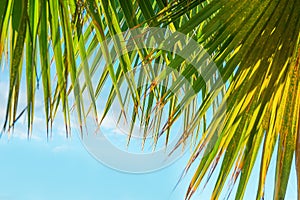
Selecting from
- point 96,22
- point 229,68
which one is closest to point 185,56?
point 229,68

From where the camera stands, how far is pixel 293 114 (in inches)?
43.0

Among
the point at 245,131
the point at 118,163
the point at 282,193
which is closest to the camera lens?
the point at 282,193

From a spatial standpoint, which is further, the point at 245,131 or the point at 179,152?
the point at 179,152

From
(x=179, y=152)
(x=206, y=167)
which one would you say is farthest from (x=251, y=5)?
(x=179, y=152)

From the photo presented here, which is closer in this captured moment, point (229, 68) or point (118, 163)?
point (229, 68)

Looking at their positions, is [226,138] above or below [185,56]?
below

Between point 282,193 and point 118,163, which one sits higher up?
point 118,163

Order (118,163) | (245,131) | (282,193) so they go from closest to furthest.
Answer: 1. (282,193)
2. (245,131)
3. (118,163)

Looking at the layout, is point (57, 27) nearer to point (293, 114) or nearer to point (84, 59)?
point (84, 59)

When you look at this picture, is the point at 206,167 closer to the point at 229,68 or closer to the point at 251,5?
the point at 229,68

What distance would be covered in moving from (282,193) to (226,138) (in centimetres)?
16

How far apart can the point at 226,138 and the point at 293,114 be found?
0.15 m

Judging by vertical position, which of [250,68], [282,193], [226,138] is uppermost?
[250,68]

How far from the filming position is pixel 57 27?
1.14 meters
